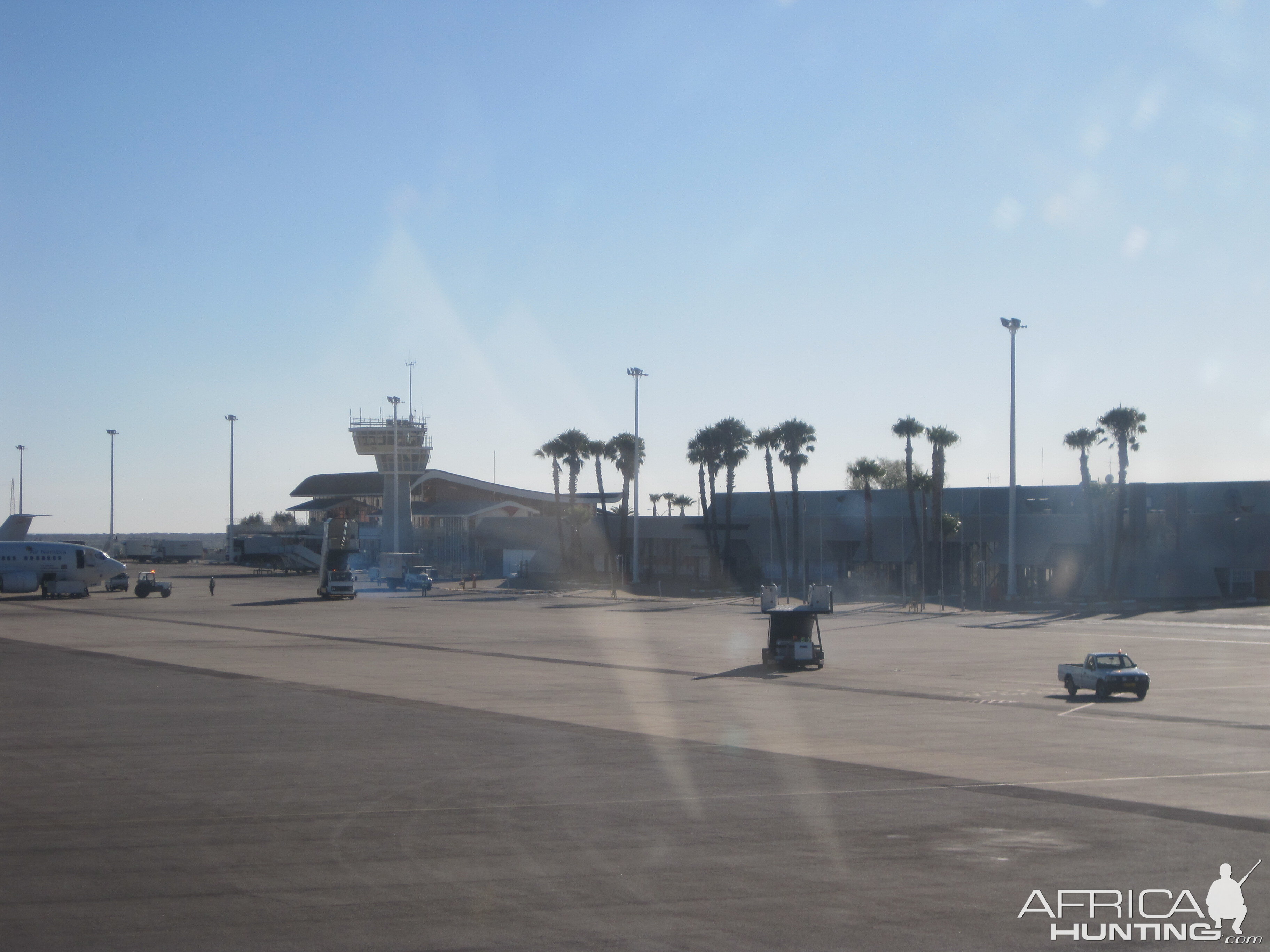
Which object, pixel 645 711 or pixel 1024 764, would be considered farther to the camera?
pixel 645 711

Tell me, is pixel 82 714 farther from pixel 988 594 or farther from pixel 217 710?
pixel 988 594

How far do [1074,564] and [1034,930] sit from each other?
7410 centimetres

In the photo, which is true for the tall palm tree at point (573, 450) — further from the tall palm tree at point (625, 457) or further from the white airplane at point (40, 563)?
the white airplane at point (40, 563)

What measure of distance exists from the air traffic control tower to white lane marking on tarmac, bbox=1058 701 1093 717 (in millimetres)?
99297

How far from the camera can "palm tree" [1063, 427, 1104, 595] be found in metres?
75.9

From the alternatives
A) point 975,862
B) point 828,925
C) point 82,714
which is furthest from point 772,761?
point 82,714

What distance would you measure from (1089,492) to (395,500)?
2797 inches

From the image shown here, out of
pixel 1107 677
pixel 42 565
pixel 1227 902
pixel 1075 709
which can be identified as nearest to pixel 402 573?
pixel 42 565

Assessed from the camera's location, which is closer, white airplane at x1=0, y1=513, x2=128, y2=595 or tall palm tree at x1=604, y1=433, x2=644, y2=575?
white airplane at x1=0, y1=513, x2=128, y2=595

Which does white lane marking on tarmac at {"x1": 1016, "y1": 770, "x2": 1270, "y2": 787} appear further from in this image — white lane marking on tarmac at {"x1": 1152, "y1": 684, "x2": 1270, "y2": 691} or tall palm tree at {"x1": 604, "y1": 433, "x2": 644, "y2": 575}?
tall palm tree at {"x1": 604, "y1": 433, "x2": 644, "y2": 575}

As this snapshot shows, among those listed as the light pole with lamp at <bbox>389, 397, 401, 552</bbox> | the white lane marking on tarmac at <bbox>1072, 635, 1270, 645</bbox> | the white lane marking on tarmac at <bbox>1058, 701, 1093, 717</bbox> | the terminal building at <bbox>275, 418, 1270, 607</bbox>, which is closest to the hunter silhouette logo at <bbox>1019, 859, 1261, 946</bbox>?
the white lane marking on tarmac at <bbox>1058, 701, 1093, 717</bbox>

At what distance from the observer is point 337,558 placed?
77.8 metres

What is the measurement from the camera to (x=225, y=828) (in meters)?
13.2

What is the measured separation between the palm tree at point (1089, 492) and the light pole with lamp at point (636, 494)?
32635mm
